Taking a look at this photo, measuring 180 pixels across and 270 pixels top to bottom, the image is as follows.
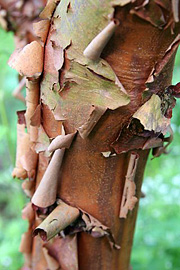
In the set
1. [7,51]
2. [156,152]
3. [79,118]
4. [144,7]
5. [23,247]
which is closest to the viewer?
[144,7]

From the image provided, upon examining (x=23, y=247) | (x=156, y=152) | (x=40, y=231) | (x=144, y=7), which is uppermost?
(x=144, y=7)

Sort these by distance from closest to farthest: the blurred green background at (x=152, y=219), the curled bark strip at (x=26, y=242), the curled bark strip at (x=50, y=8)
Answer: the curled bark strip at (x=50, y=8)
the curled bark strip at (x=26, y=242)
the blurred green background at (x=152, y=219)

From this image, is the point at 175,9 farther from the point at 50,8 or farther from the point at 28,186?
the point at 28,186

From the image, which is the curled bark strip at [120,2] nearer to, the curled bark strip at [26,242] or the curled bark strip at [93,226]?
the curled bark strip at [93,226]

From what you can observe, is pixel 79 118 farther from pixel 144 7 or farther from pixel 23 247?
pixel 23 247

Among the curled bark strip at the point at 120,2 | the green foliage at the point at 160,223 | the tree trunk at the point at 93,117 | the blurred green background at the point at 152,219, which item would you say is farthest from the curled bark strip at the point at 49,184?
the green foliage at the point at 160,223

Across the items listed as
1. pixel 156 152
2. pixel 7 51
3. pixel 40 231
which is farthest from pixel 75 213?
pixel 7 51

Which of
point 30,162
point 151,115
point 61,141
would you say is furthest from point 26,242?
point 151,115
